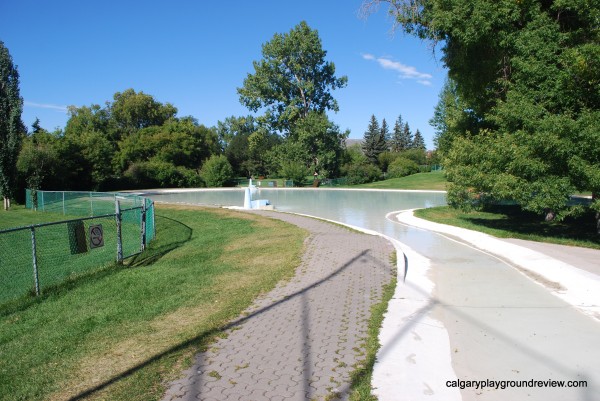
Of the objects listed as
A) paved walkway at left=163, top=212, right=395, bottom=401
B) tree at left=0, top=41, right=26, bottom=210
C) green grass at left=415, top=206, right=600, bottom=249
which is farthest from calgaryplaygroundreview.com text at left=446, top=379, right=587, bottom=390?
tree at left=0, top=41, right=26, bottom=210

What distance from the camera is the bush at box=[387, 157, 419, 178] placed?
Result: 70.7m

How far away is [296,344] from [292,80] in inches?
2345

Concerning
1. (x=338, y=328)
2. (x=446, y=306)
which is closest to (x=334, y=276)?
(x=446, y=306)

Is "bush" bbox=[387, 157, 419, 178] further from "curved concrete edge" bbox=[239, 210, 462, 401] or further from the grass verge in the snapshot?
the grass verge

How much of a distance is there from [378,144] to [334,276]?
84551mm

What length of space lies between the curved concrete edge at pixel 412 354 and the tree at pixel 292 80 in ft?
180

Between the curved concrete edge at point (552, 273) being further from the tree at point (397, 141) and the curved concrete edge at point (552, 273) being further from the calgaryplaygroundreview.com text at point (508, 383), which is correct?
the tree at point (397, 141)

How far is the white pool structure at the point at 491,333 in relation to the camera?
4.39 meters

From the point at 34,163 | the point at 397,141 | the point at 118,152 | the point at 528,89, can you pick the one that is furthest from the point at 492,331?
the point at 397,141

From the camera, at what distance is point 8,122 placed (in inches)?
1147

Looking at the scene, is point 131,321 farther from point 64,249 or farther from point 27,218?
point 27,218

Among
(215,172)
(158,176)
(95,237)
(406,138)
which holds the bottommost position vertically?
(95,237)

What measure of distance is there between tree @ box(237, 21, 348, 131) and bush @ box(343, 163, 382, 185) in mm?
8674

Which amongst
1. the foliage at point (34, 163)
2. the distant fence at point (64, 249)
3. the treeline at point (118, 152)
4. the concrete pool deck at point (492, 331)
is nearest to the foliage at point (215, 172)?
the treeline at point (118, 152)
